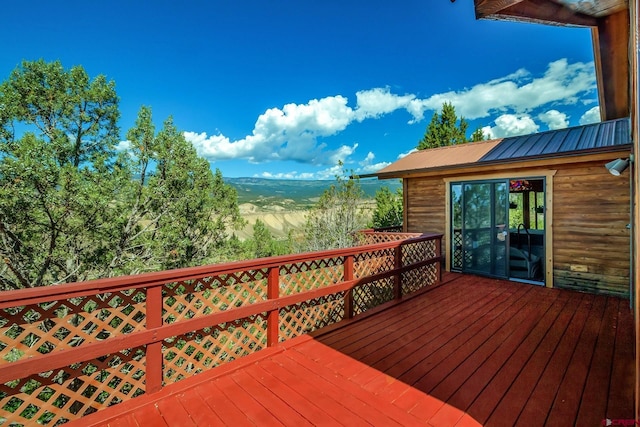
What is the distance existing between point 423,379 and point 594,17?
12.3 ft

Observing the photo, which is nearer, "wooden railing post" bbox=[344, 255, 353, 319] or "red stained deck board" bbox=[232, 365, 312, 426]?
"red stained deck board" bbox=[232, 365, 312, 426]

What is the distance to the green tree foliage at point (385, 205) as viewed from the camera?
13273mm

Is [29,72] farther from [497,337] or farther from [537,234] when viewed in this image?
[537,234]

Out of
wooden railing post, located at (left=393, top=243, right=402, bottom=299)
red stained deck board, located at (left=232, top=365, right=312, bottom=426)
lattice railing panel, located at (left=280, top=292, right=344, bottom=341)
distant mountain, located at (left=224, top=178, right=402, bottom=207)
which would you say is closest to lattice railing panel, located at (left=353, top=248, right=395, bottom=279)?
wooden railing post, located at (left=393, top=243, right=402, bottom=299)

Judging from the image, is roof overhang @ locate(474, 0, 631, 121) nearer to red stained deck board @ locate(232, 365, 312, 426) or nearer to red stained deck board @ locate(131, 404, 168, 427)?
red stained deck board @ locate(232, 365, 312, 426)

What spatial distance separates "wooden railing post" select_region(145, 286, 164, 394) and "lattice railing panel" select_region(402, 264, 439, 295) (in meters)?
4.49

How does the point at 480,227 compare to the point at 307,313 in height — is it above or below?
above

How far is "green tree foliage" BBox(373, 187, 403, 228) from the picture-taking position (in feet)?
43.5

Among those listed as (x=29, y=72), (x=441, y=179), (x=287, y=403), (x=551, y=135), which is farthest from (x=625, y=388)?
(x=29, y=72)

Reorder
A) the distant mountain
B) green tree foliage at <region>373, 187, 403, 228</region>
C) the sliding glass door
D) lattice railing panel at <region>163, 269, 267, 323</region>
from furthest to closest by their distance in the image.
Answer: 1. green tree foliage at <region>373, 187, 403, 228</region>
2. the distant mountain
3. the sliding glass door
4. lattice railing panel at <region>163, 269, 267, 323</region>

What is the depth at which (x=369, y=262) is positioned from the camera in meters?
4.29

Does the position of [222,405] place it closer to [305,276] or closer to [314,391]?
[314,391]

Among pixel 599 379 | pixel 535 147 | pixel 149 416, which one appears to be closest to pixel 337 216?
pixel 535 147

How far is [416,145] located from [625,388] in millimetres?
17956
